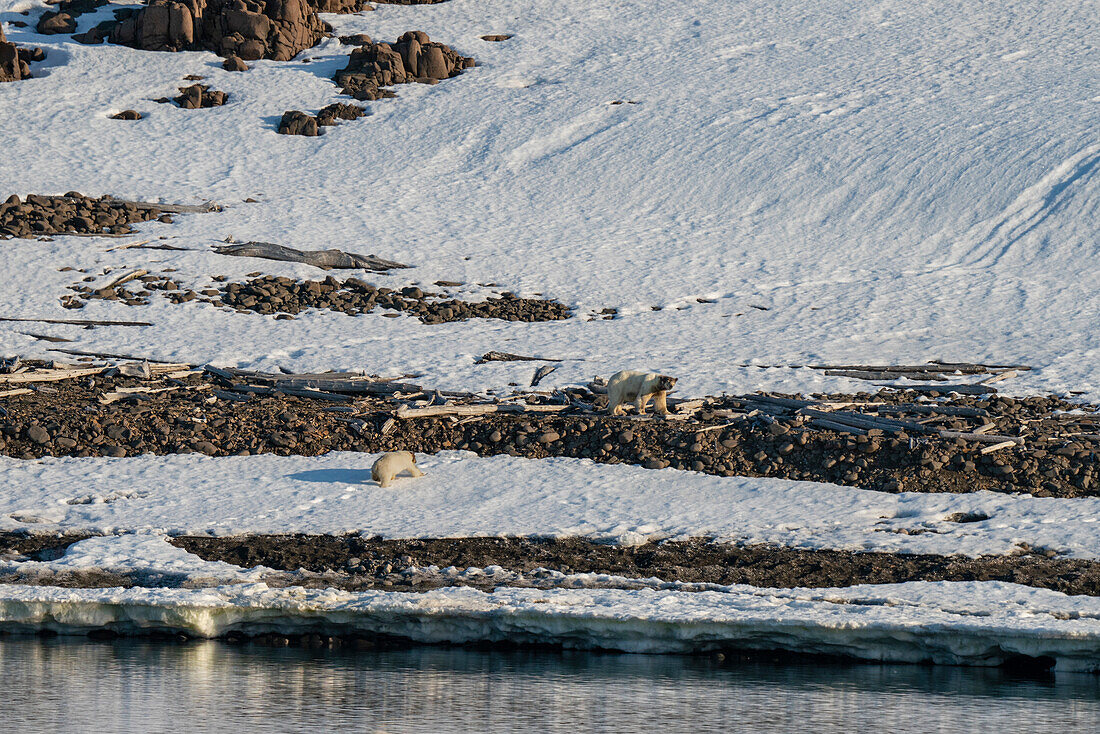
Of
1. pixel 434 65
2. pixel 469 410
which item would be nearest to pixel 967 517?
pixel 469 410

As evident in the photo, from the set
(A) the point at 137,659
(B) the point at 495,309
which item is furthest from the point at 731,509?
(B) the point at 495,309

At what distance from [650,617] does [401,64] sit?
29996mm

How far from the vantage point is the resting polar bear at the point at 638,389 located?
51.0 feet

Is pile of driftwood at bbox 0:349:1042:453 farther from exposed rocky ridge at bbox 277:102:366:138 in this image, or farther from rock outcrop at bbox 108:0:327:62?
rock outcrop at bbox 108:0:327:62

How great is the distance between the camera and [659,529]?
42.2ft

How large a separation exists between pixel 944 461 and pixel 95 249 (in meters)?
17.9

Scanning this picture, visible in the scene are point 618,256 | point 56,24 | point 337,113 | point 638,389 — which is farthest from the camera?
point 56,24

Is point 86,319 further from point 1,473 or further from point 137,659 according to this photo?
point 137,659

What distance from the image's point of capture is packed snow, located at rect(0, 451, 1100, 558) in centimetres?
1266

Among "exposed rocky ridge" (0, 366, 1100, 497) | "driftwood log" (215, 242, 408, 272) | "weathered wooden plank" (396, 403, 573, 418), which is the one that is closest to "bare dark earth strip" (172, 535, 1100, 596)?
"exposed rocky ridge" (0, 366, 1100, 497)

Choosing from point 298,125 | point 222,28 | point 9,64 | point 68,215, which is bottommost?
point 68,215

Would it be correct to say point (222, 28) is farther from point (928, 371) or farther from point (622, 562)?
point (622, 562)

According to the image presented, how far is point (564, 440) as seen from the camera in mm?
15242

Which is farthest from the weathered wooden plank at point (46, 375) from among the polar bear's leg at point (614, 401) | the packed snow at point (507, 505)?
the polar bear's leg at point (614, 401)
